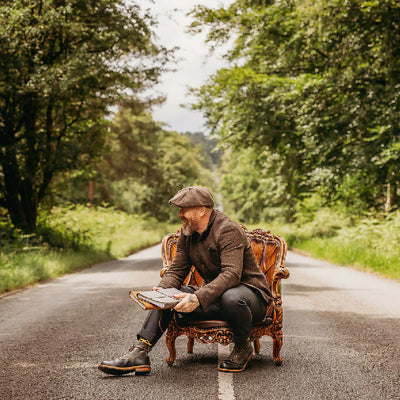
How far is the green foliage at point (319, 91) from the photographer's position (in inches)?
598

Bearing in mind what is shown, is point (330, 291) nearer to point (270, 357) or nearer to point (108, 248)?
point (270, 357)

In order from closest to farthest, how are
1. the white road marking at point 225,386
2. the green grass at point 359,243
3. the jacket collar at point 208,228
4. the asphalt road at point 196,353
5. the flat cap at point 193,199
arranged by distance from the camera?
the white road marking at point 225,386 → the asphalt road at point 196,353 → the flat cap at point 193,199 → the jacket collar at point 208,228 → the green grass at point 359,243

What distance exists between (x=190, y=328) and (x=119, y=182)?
5192 cm

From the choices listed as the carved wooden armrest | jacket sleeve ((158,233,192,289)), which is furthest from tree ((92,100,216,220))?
the carved wooden armrest

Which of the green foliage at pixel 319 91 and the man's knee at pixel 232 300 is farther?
the green foliage at pixel 319 91

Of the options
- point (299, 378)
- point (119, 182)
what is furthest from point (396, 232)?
point (119, 182)

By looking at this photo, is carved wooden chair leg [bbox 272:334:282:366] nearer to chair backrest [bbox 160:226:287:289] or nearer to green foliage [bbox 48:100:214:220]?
chair backrest [bbox 160:226:287:289]

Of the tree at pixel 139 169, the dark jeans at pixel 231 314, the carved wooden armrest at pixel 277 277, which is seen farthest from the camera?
the tree at pixel 139 169

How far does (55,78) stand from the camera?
1655cm

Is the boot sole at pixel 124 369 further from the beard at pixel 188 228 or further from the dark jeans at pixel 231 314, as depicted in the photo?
the beard at pixel 188 228

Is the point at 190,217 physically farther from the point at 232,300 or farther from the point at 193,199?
the point at 232,300

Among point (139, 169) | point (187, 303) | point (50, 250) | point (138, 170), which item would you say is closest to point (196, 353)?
point (187, 303)

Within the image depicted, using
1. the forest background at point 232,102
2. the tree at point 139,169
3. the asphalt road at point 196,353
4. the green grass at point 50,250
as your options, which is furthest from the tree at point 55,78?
the tree at point 139,169

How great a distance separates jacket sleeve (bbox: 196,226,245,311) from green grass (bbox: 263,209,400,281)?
8.54 metres
